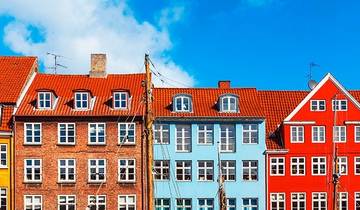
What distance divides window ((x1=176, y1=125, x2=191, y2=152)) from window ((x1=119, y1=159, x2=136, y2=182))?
3.79 metres

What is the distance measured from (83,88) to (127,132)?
5.49 meters

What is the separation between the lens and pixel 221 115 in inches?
2179

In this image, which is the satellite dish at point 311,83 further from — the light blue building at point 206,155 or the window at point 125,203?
the window at point 125,203

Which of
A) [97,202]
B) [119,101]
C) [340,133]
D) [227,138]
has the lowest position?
[97,202]

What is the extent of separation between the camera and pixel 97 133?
54.3m

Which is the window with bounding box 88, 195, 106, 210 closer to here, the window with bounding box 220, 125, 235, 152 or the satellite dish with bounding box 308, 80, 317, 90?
the window with bounding box 220, 125, 235, 152

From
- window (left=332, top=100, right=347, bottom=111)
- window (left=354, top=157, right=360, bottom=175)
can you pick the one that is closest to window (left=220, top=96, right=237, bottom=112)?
window (left=332, top=100, right=347, bottom=111)

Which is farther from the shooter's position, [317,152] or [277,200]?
[317,152]

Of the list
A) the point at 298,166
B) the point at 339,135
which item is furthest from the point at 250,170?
the point at 339,135

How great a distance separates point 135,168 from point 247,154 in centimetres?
869

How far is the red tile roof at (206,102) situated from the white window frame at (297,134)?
292cm

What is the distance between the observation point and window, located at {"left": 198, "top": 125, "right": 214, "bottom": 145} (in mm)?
55469

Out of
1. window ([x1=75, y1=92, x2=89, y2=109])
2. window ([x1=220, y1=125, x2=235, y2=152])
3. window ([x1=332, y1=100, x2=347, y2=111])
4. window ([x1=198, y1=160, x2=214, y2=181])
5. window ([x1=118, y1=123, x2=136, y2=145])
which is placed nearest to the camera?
window ([x1=118, y1=123, x2=136, y2=145])

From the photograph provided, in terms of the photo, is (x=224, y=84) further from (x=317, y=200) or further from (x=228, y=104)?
(x=317, y=200)
